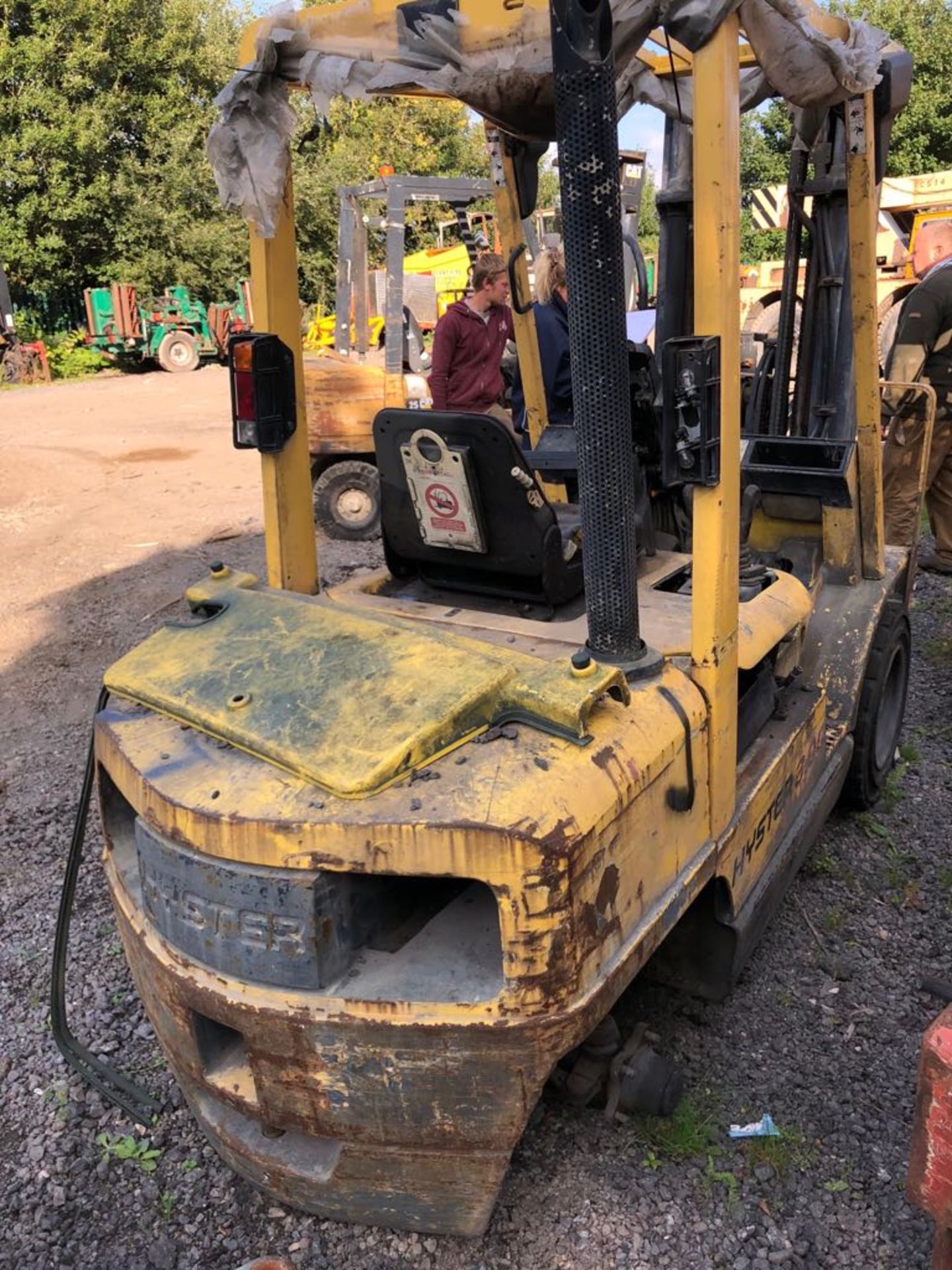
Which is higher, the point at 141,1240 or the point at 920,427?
the point at 920,427

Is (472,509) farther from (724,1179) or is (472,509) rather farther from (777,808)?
(724,1179)

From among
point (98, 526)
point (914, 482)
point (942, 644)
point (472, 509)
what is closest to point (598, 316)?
point (472, 509)

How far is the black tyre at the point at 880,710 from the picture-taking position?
3844 millimetres

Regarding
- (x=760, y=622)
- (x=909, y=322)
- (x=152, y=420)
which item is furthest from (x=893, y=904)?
(x=152, y=420)

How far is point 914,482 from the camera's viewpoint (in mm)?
5977

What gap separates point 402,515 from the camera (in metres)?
2.89

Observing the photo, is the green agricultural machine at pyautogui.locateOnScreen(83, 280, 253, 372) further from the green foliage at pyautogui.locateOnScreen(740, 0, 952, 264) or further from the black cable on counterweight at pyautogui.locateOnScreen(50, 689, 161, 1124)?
the black cable on counterweight at pyautogui.locateOnScreen(50, 689, 161, 1124)

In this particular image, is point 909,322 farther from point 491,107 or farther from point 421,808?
point 421,808

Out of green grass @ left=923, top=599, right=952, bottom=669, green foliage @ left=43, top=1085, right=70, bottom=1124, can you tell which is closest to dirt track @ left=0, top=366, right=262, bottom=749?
green foliage @ left=43, top=1085, right=70, bottom=1124

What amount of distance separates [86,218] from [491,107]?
24320 millimetres

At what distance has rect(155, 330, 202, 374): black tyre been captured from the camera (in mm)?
22672

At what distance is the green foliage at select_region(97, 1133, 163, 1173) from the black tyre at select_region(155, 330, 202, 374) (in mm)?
21874

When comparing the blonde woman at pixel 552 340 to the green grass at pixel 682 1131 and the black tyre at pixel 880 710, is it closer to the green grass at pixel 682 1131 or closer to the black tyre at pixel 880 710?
the black tyre at pixel 880 710

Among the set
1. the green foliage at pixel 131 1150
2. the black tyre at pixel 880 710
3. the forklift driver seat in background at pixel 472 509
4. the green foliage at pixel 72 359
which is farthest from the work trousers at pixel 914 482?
the green foliage at pixel 72 359
